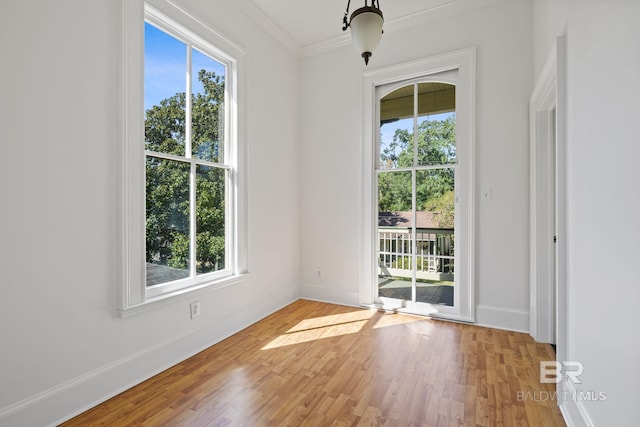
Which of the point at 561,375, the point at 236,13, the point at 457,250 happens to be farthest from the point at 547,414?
the point at 236,13

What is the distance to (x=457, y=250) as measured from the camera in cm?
324

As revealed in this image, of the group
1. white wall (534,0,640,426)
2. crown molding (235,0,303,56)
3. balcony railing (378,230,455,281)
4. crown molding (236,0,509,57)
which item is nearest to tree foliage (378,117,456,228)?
balcony railing (378,230,455,281)

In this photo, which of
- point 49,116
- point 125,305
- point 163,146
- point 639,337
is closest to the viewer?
point 639,337

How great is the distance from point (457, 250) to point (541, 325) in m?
0.95

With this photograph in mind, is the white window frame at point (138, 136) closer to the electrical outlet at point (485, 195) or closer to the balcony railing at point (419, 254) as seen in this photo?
the balcony railing at point (419, 254)

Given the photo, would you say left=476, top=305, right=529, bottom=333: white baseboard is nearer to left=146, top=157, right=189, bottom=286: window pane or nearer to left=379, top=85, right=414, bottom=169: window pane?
left=379, top=85, right=414, bottom=169: window pane

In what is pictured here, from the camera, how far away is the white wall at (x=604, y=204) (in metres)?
1.13

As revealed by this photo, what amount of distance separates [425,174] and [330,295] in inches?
74.7

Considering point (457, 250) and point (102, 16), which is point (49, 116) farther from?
point (457, 250)

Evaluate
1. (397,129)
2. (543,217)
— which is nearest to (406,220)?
(397,129)

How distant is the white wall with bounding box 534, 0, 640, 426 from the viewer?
113 cm

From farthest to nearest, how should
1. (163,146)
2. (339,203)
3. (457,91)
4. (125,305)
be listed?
(339,203)
(457,91)
(163,146)
(125,305)

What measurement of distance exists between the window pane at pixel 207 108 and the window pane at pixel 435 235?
2193 millimetres

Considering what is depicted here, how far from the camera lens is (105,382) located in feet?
6.40
